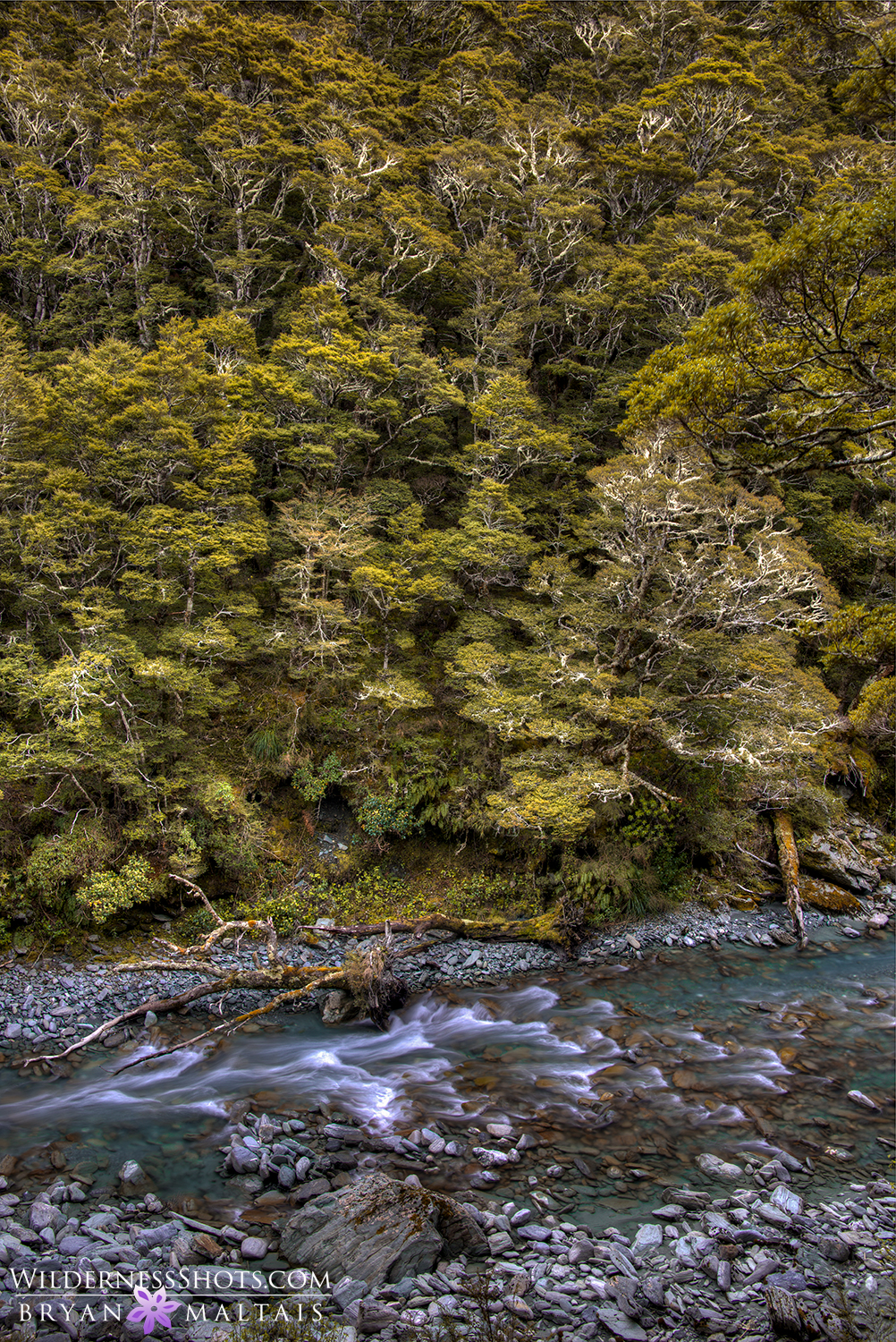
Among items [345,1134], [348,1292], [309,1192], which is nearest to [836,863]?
[345,1134]

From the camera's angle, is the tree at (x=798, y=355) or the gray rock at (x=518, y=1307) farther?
the tree at (x=798, y=355)

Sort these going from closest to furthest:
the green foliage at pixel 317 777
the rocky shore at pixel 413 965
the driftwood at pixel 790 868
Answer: the rocky shore at pixel 413 965
the driftwood at pixel 790 868
the green foliage at pixel 317 777

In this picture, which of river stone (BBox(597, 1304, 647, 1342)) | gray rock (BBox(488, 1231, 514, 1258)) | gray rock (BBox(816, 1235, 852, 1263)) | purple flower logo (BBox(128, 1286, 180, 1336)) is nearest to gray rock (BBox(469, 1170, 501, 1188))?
gray rock (BBox(488, 1231, 514, 1258))

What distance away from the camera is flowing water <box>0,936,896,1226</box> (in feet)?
22.3

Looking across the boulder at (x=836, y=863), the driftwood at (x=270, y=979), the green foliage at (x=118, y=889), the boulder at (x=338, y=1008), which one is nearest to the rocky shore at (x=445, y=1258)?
the driftwood at (x=270, y=979)

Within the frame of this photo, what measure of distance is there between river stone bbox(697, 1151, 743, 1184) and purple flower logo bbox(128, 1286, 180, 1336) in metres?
5.45

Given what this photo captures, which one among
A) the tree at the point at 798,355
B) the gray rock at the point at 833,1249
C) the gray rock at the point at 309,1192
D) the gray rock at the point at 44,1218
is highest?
the tree at the point at 798,355

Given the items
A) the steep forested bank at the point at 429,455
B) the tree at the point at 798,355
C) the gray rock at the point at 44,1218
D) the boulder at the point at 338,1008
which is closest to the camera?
the tree at the point at 798,355

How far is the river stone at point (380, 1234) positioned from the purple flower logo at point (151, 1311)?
1065 millimetres

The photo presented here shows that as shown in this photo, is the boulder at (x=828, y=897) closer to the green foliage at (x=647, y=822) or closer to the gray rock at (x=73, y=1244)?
the green foliage at (x=647, y=822)

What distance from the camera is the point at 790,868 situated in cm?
1338

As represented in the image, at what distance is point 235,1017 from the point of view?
921 centimetres

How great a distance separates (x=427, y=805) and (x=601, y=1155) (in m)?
7.00

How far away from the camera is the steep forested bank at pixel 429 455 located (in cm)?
1005
